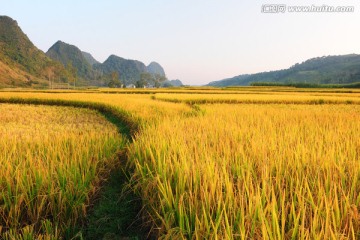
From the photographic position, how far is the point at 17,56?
123 m

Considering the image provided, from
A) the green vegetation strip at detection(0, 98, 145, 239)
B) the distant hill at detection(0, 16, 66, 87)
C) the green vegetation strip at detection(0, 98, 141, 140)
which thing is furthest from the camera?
the distant hill at detection(0, 16, 66, 87)

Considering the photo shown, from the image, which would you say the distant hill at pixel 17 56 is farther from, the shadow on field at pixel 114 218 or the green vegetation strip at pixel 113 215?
the shadow on field at pixel 114 218

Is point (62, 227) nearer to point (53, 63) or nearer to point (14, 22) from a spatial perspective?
point (53, 63)

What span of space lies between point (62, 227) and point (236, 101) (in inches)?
503

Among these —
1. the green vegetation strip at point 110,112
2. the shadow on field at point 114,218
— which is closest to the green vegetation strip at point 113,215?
the shadow on field at point 114,218

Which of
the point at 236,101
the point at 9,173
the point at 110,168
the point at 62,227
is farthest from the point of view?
the point at 236,101

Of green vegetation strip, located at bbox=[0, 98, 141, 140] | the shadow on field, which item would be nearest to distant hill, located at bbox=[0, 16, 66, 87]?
green vegetation strip, located at bbox=[0, 98, 141, 140]

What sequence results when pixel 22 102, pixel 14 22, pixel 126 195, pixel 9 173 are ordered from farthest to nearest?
pixel 14 22 < pixel 22 102 < pixel 126 195 < pixel 9 173

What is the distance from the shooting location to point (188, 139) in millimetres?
3311

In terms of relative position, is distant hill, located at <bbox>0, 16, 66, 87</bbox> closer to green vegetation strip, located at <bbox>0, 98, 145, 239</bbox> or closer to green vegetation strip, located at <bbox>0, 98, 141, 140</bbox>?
green vegetation strip, located at <bbox>0, 98, 141, 140</bbox>

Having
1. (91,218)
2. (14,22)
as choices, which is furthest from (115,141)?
(14,22)

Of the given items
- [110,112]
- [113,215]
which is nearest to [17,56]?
[110,112]

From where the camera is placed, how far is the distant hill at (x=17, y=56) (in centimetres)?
10438

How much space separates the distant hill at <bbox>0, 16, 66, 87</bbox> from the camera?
342 ft
